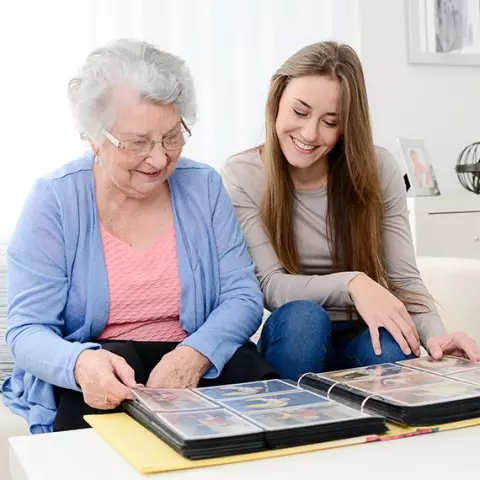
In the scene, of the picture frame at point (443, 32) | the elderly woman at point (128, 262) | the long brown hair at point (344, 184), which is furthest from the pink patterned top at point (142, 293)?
the picture frame at point (443, 32)

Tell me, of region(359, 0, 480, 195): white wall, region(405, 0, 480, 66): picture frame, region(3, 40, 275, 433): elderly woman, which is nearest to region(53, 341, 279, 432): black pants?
region(3, 40, 275, 433): elderly woman

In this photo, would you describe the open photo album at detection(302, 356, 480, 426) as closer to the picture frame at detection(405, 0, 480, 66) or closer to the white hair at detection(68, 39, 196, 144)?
the white hair at detection(68, 39, 196, 144)

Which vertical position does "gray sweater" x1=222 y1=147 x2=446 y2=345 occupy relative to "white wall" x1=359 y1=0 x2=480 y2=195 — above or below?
below

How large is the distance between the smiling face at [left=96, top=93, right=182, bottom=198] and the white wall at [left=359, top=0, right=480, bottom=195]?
2058 mm

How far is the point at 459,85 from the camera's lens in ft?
11.9

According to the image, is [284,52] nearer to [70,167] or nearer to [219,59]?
[219,59]

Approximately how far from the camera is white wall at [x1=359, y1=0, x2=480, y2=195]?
137 inches

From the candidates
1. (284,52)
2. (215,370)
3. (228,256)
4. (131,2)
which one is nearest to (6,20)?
(131,2)

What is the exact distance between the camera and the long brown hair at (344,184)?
1.75 m

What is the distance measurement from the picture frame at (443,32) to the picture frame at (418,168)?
373mm

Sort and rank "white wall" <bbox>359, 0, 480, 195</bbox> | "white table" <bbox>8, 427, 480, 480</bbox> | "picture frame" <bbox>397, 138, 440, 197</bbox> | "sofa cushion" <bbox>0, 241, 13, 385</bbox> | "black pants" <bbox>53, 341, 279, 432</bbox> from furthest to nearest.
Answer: "white wall" <bbox>359, 0, 480, 195</bbox> → "picture frame" <bbox>397, 138, 440, 197</bbox> → "sofa cushion" <bbox>0, 241, 13, 385</bbox> → "black pants" <bbox>53, 341, 279, 432</bbox> → "white table" <bbox>8, 427, 480, 480</bbox>

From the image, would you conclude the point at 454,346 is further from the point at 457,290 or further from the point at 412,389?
the point at 457,290

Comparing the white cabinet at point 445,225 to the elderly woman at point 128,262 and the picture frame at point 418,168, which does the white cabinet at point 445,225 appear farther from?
the elderly woman at point 128,262

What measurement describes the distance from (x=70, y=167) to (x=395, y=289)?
723 mm
